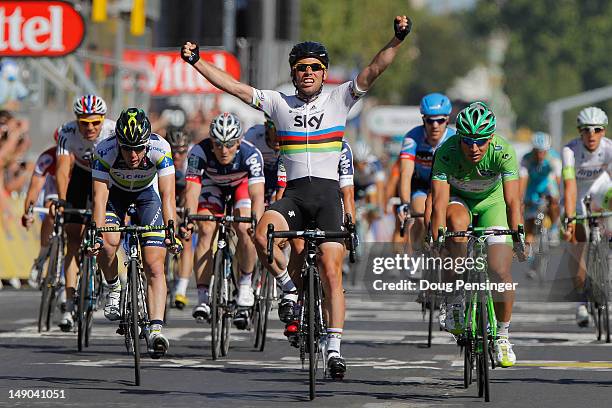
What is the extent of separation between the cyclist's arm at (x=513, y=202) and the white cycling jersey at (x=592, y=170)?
4.76 metres

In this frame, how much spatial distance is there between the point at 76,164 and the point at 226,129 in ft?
6.01

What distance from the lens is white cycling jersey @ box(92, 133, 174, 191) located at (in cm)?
1273

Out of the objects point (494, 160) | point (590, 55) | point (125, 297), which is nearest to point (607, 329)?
point (494, 160)

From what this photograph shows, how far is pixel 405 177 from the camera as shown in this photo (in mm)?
16578

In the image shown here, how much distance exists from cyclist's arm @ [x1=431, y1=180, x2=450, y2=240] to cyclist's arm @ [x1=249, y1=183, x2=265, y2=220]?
2.66 m

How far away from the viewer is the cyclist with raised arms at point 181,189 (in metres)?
16.5

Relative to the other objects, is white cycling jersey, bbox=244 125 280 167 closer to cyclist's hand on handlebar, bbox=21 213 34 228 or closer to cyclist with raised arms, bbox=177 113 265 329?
cyclist with raised arms, bbox=177 113 265 329

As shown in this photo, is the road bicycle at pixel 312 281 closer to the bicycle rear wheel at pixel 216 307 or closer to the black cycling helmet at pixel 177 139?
the bicycle rear wheel at pixel 216 307

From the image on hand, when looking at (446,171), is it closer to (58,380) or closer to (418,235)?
(58,380)

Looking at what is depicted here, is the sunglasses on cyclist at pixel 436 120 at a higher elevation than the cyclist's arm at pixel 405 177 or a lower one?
higher

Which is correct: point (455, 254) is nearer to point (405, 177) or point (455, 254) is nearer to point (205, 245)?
point (205, 245)

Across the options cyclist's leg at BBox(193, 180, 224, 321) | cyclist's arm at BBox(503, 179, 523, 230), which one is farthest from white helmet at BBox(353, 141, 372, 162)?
cyclist's arm at BBox(503, 179, 523, 230)

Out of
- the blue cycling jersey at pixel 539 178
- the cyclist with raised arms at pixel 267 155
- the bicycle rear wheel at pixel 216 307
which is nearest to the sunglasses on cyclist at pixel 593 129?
the cyclist with raised arms at pixel 267 155

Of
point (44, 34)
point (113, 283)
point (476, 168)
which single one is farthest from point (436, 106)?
point (44, 34)
